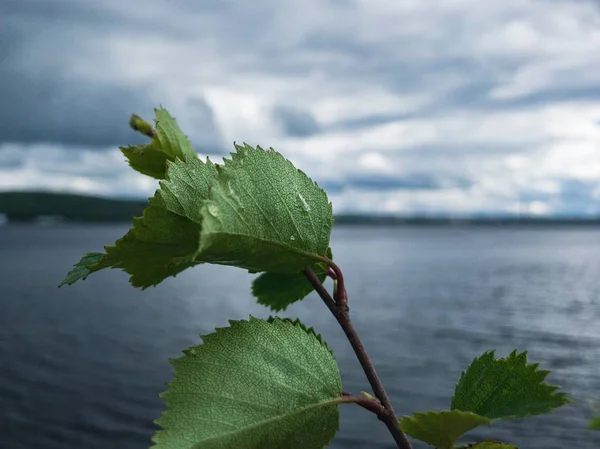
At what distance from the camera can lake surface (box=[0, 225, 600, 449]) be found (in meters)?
13.1

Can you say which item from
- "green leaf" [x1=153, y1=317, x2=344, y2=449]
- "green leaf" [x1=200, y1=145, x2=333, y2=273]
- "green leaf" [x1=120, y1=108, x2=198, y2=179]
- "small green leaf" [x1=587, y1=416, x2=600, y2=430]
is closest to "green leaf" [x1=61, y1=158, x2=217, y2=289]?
"green leaf" [x1=200, y1=145, x2=333, y2=273]

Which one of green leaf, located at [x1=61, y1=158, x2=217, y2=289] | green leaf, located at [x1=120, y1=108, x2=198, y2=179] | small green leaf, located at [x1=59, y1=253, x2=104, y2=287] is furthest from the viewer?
green leaf, located at [x1=120, y1=108, x2=198, y2=179]

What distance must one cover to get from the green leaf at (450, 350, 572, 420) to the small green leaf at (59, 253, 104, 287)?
564mm

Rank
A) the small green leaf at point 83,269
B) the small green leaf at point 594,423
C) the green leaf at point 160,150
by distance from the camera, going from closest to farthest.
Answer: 1. the small green leaf at point 594,423
2. the small green leaf at point 83,269
3. the green leaf at point 160,150

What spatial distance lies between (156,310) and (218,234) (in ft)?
106

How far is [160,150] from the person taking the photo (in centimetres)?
107

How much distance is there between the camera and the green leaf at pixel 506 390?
83 centimetres

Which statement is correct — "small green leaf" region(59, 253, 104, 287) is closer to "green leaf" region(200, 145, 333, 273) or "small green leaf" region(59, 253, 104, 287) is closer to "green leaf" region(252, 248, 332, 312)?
"green leaf" region(200, 145, 333, 273)

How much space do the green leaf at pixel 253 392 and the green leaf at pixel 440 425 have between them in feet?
0.42

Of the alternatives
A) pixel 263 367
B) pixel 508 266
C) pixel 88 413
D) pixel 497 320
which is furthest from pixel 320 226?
pixel 508 266

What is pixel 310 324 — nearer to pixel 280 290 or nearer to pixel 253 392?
pixel 280 290

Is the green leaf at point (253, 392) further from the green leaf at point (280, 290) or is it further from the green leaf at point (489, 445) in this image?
the green leaf at point (280, 290)

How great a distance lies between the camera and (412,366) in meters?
19.6

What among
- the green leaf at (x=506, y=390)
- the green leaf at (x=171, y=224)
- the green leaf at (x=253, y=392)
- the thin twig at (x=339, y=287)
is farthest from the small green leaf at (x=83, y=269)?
the green leaf at (x=506, y=390)
